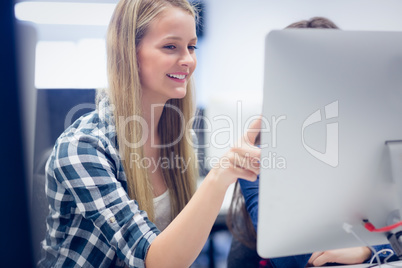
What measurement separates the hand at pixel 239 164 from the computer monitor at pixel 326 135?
0.30 ft

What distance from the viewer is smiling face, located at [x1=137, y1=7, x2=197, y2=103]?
3.01ft

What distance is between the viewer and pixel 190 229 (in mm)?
630

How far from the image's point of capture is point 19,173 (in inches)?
42.7

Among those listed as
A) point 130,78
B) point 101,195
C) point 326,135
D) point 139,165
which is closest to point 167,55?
point 130,78

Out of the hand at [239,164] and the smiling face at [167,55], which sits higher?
the smiling face at [167,55]

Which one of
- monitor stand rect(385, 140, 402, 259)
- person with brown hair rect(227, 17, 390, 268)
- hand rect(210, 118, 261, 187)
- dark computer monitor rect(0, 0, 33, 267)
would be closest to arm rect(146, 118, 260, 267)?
hand rect(210, 118, 261, 187)

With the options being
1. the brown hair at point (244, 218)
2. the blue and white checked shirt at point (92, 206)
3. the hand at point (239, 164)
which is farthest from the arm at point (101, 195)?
the brown hair at point (244, 218)

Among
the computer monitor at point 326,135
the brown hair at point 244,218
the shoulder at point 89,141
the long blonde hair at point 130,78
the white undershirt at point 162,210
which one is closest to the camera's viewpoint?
the computer monitor at point 326,135

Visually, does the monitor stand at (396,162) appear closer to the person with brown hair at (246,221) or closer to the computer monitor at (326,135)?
the computer monitor at (326,135)

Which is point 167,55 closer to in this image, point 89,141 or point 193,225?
point 89,141

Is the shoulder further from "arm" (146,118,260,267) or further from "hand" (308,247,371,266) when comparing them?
"hand" (308,247,371,266)

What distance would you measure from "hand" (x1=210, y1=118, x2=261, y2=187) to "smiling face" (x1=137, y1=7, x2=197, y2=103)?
15.8 inches

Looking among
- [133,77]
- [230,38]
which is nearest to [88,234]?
[133,77]

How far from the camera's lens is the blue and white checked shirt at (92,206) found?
0.67 meters
